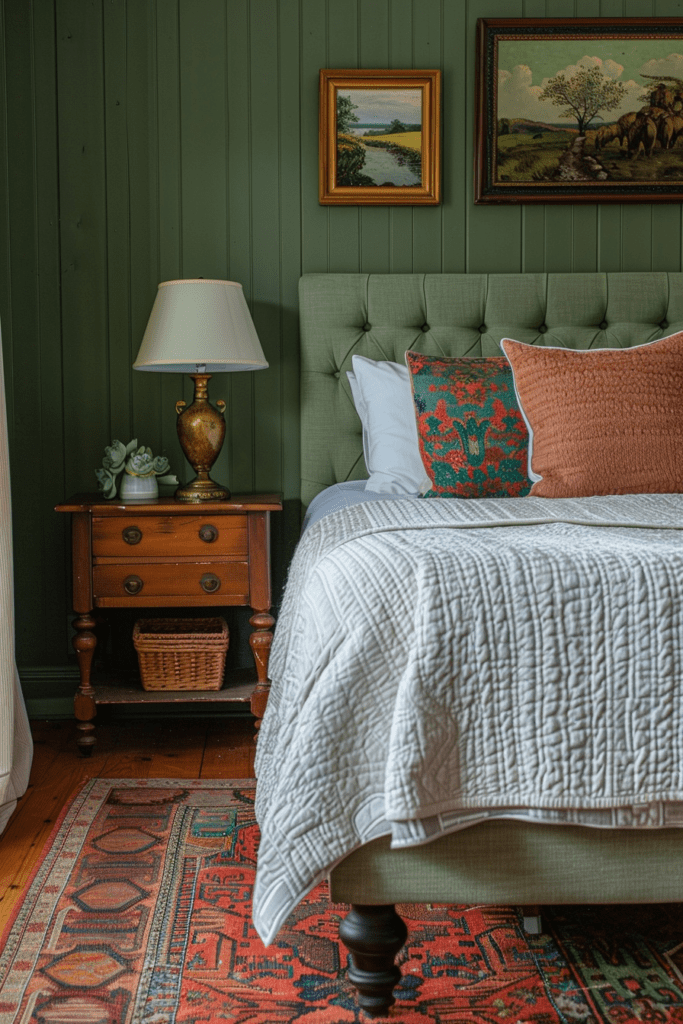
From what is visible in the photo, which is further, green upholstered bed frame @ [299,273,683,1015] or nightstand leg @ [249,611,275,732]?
green upholstered bed frame @ [299,273,683,1015]

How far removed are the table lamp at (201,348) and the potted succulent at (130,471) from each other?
9 cm

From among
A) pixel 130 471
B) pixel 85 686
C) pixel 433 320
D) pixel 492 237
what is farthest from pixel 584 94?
pixel 85 686

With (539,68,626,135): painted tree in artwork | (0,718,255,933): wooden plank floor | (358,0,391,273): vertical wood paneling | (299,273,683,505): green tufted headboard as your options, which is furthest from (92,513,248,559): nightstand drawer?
(539,68,626,135): painted tree in artwork

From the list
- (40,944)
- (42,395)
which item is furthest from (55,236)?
(40,944)

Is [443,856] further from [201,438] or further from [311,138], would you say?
[311,138]

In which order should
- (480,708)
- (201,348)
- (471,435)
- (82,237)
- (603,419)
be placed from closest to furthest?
(480,708)
(603,419)
(471,435)
(201,348)
(82,237)

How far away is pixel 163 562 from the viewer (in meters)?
2.38

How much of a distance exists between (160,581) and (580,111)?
194cm

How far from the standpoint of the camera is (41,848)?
1847 millimetres

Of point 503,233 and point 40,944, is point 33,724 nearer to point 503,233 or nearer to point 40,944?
point 40,944

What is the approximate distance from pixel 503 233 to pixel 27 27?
158 cm

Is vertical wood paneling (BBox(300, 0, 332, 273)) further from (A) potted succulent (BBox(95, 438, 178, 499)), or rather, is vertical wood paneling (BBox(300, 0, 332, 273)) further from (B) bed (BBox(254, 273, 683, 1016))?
(B) bed (BBox(254, 273, 683, 1016))

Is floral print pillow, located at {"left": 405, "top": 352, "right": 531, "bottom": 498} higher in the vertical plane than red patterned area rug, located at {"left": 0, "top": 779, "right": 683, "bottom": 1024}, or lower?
higher

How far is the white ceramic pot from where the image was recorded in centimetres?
246
